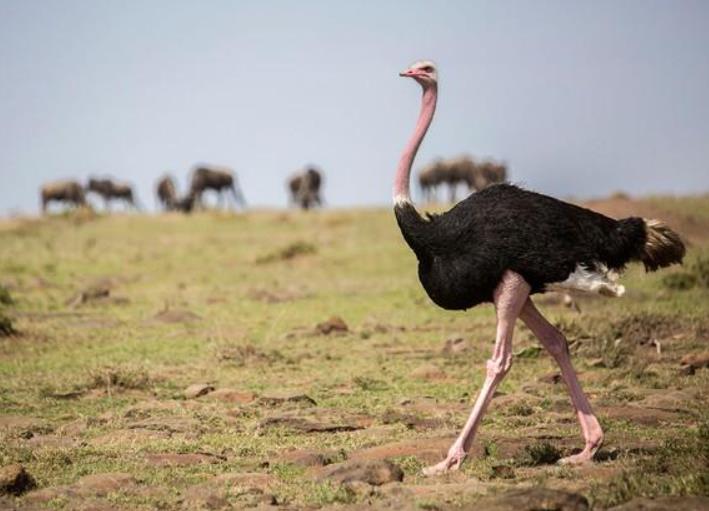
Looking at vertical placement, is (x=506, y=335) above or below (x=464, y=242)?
below

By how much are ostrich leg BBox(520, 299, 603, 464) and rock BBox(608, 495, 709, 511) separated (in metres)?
1.43

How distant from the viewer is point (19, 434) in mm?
8750

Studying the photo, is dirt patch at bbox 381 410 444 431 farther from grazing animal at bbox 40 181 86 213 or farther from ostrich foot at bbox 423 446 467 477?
grazing animal at bbox 40 181 86 213

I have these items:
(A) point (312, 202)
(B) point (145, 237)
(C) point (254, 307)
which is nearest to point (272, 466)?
(C) point (254, 307)

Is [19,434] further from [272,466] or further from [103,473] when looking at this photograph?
[272,466]

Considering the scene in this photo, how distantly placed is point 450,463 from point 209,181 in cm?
4139

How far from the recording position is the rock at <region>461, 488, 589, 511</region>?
18.3 ft

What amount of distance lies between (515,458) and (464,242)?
1.36 meters

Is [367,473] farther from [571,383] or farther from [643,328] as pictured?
[643,328]

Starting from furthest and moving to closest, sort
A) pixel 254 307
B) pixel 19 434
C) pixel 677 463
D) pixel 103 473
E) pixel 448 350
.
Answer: pixel 254 307 < pixel 448 350 < pixel 19 434 < pixel 103 473 < pixel 677 463

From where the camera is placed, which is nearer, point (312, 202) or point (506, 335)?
point (506, 335)

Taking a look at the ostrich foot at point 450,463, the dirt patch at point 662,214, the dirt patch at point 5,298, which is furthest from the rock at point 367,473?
the dirt patch at point 662,214

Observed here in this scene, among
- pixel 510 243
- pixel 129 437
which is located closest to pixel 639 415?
pixel 510 243

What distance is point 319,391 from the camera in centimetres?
1077
